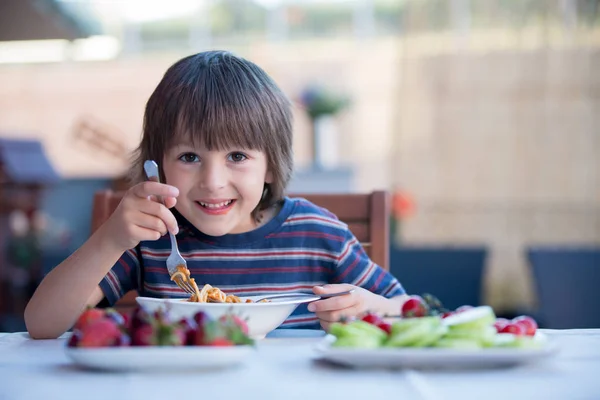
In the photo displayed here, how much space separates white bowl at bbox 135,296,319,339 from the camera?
0.84m

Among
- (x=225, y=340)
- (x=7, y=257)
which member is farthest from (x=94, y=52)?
(x=225, y=340)

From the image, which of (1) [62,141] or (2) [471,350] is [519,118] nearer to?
(1) [62,141]

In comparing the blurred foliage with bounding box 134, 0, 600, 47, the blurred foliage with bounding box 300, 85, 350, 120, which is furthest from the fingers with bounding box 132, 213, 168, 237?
the blurred foliage with bounding box 134, 0, 600, 47

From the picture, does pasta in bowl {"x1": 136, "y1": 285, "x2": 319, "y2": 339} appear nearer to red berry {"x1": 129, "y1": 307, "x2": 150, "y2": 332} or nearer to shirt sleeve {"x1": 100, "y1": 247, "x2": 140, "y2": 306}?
red berry {"x1": 129, "y1": 307, "x2": 150, "y2": 332}

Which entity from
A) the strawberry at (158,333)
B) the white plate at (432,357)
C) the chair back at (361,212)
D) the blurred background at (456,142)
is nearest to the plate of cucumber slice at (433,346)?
the white plate at (432,357)

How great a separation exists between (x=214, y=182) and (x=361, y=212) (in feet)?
1.26

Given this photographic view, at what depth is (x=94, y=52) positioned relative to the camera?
6082 millimetres

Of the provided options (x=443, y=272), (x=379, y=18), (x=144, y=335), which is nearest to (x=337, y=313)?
(x=144, y=335)

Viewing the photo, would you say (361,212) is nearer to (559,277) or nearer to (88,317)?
(88,317)

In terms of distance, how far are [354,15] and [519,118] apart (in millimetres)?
1534

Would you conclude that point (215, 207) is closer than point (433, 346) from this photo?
No

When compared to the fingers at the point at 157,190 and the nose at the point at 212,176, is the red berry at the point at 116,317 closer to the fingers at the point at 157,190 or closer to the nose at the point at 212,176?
the fingers at the point at 157,190

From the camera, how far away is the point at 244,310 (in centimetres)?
87

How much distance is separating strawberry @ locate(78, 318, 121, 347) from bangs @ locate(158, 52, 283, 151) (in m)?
0.50
